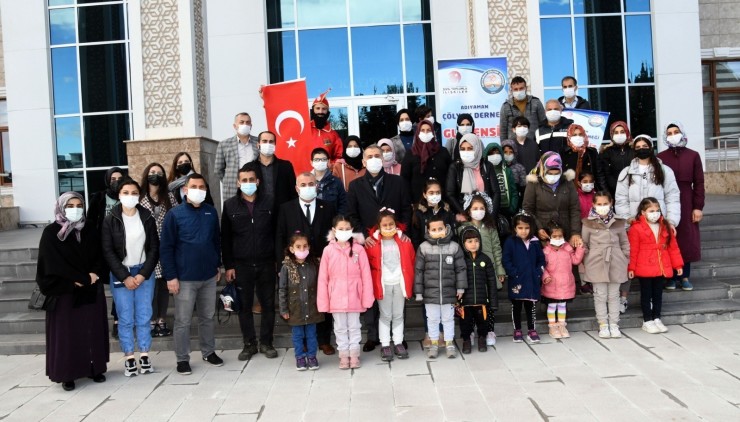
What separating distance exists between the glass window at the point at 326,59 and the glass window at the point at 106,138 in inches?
161

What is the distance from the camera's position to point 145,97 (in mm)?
10820

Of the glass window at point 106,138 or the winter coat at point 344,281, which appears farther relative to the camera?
the glass window at point 106,138

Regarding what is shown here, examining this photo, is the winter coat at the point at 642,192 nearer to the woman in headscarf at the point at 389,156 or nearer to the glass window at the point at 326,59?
the woman in headscarf at the point at 389,156

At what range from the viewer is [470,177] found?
679 centimetres

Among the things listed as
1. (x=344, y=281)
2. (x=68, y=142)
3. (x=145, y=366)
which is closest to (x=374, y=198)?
(x=344, y=281)

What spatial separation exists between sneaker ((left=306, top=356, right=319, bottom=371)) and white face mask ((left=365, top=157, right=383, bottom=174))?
→ 1.91m

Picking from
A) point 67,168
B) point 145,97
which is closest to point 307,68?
point 145,97

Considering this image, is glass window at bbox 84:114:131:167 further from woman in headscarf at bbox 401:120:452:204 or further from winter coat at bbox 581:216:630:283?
winter coat at bbox 581:216:630:283

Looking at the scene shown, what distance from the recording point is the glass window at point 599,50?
44.5 feet

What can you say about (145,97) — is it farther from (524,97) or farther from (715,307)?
(715,307)

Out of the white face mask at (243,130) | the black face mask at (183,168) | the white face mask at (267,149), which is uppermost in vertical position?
the white face mask at (243,130)

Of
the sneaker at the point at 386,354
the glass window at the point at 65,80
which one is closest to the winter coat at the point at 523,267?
the sneaker at the point at 386,354

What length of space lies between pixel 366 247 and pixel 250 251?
43.9 inches

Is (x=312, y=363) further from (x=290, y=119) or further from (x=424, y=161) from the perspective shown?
(x=290, y=119)
